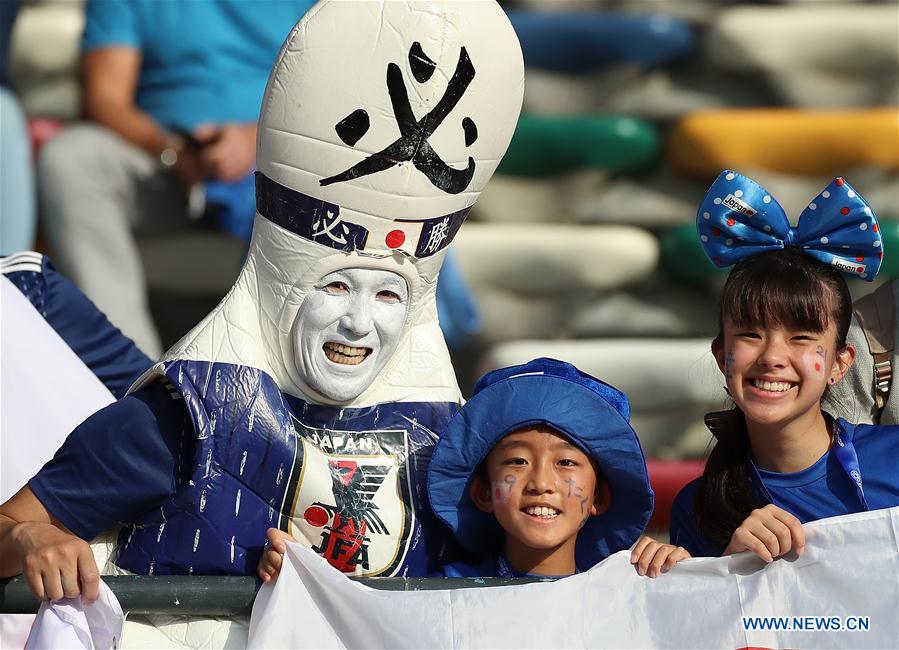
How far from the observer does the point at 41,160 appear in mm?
3998

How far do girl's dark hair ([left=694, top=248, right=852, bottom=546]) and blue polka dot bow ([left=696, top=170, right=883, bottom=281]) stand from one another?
0.08 feet

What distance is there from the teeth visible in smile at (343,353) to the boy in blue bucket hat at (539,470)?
0.19 m

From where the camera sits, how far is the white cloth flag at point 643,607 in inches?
75.1

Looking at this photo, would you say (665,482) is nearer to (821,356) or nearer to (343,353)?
(821,356)

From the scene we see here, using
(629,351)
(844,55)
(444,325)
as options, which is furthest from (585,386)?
(844,55)

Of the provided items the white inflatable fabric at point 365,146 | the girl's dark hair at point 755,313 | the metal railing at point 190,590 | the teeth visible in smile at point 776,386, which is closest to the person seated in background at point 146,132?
the white inflatable fabric at point 365,146

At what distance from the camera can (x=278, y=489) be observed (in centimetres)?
213

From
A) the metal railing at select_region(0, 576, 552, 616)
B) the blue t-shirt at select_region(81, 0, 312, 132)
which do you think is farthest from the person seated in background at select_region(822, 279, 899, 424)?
the blue t-shirt at select_region(81, 0, 312, 132)

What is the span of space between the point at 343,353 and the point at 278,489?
0.24m

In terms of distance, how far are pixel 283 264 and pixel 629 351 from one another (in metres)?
2.27

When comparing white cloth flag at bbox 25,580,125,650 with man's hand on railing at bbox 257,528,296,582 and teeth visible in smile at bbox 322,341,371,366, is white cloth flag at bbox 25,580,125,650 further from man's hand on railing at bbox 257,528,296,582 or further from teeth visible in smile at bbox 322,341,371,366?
teeth visible in smile at bbox 322,341,371,366

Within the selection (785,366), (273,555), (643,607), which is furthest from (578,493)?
(273,555)

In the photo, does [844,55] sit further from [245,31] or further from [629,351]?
[245,31]

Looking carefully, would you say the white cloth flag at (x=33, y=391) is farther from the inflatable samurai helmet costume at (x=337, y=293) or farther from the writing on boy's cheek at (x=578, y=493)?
the writing on boy's cheek at (x=578, y=493)
